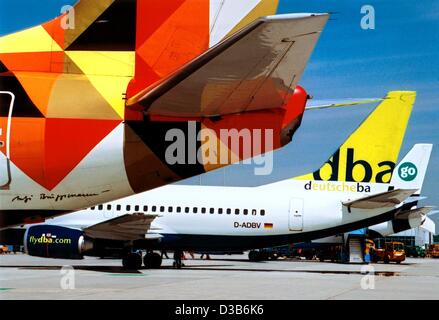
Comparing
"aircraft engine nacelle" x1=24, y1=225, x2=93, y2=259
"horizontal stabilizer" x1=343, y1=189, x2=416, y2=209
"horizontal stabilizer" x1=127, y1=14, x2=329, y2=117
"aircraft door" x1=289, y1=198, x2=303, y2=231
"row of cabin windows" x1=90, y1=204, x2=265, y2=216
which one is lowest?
"aircraft engine nacelle" x1=24, y1=225, x2=93, y2=259


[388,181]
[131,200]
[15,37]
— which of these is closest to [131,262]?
[131,200]

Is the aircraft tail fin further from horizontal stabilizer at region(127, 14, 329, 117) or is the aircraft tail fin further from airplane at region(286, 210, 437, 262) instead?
horizontal stabilizer at region(127, 14, 329, 117)

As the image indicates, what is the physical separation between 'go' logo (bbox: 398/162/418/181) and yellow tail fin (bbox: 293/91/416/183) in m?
7.46

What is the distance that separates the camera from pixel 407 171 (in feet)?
113

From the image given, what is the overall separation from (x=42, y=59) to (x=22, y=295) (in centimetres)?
627

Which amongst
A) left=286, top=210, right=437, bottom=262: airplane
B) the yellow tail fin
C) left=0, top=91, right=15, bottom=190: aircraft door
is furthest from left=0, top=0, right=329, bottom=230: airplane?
left=286, top=210, right=437, bottom=262: airplane

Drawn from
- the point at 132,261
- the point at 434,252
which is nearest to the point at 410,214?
the point at 132,261

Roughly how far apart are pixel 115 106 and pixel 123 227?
17.4 meters

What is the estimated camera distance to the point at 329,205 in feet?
85.5

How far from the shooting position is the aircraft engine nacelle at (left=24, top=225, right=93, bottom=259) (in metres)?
20.9

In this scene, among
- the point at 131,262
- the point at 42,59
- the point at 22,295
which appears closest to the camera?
the point at 42,59

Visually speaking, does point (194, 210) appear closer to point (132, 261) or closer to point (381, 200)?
point (132, 261)

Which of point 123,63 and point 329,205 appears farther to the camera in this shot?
point 329,205

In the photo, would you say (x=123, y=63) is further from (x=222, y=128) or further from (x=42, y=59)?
(x=222, y=128)
